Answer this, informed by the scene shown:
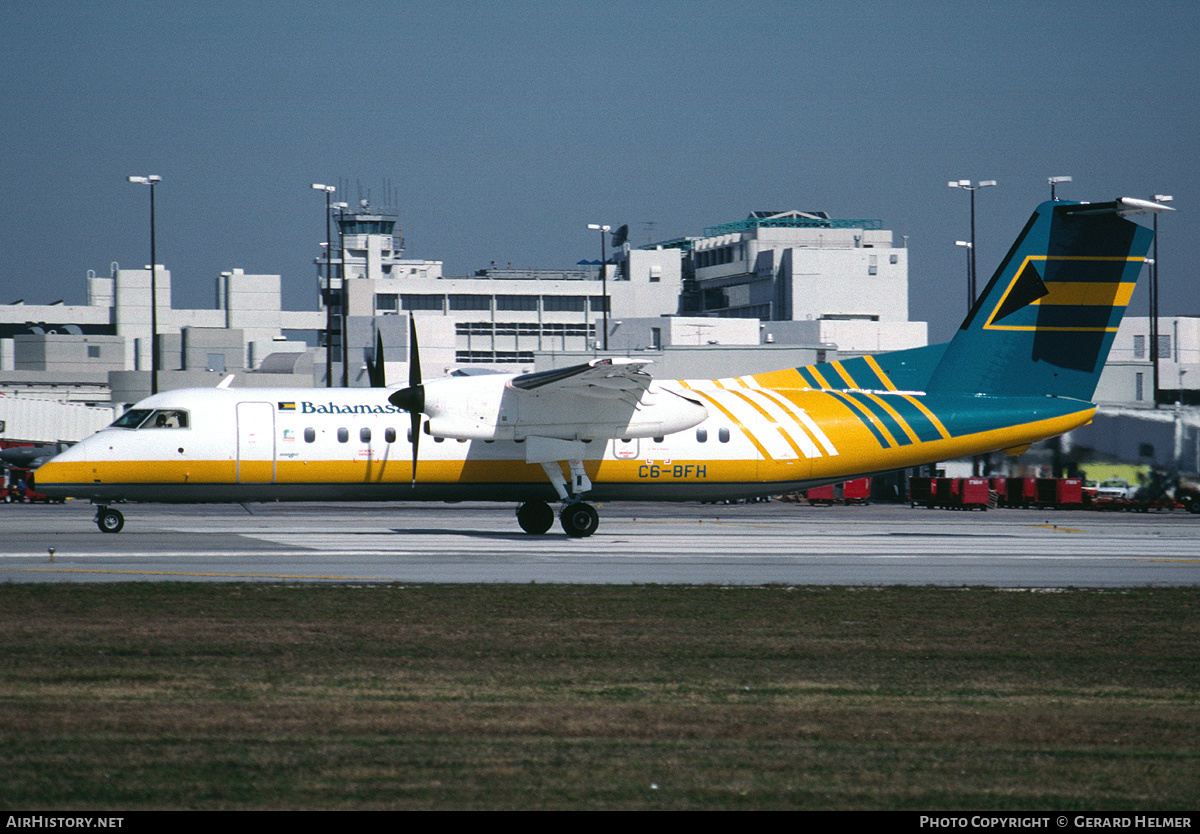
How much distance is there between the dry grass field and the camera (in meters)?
6.88

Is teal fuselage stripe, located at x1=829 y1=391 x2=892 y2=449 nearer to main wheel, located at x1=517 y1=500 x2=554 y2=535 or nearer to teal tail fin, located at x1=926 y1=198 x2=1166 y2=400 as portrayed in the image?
teal tail fin, located at x1=926 y1=198 x2=1166 y2=400

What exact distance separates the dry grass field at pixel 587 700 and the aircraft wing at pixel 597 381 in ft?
24.0

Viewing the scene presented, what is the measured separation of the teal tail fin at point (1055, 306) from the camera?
2453 cm

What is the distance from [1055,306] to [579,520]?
37.1 feet

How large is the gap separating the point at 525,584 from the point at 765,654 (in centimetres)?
539

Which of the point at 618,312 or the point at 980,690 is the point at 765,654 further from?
the point at 618,312

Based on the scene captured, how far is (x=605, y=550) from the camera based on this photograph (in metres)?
21.4

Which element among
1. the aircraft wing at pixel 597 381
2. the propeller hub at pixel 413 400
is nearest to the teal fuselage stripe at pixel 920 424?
the aircraft wing at pixel 597 381

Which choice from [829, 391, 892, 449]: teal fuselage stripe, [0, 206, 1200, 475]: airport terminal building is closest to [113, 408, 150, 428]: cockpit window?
[829, 391, 892, 449]: teal fuselage stripe

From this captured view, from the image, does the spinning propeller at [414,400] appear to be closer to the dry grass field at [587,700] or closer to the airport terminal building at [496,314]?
the dry grass field at [587,700]

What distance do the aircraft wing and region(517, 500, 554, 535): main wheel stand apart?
2698mm

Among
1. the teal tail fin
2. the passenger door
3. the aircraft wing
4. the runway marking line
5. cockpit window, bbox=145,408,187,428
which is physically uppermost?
the teal tail fin

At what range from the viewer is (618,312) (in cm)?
11819
